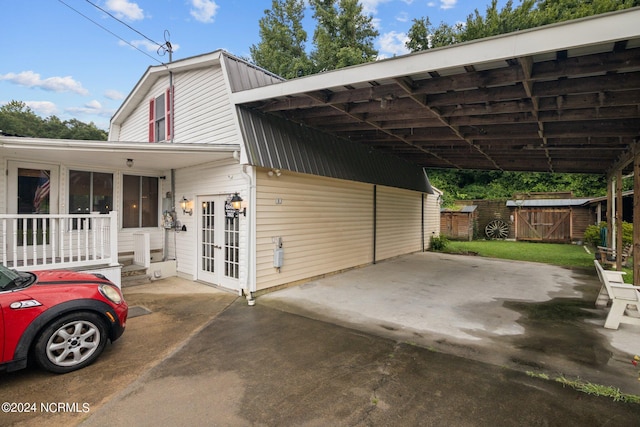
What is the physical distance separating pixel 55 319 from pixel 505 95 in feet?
20.3

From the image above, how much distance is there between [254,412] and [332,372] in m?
0.91

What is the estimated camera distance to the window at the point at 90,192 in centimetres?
638

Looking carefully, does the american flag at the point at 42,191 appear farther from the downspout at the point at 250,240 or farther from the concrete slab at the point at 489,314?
the concrete slab at the point at 489,314

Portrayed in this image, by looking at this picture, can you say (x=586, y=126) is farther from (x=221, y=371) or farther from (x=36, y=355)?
(x=36, y=355)

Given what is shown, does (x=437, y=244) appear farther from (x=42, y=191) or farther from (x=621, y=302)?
(x=42, y=191)

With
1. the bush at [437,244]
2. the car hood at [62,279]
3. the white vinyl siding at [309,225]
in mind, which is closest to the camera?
the car hood at [62,279]

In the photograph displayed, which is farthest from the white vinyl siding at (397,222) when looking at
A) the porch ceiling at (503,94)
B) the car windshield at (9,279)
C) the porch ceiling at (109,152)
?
the car windshield at (9,279)

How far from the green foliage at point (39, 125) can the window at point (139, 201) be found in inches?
919

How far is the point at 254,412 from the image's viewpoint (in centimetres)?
237

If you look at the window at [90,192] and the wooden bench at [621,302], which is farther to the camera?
the window at [90,192]

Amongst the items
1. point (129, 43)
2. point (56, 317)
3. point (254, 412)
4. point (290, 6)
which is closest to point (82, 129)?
point (290, 6)

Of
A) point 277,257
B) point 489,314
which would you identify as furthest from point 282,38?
point 489,314

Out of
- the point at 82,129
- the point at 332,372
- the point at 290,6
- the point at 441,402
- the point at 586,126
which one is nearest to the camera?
the point at 441,402

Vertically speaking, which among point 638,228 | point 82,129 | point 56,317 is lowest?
point 56,317
